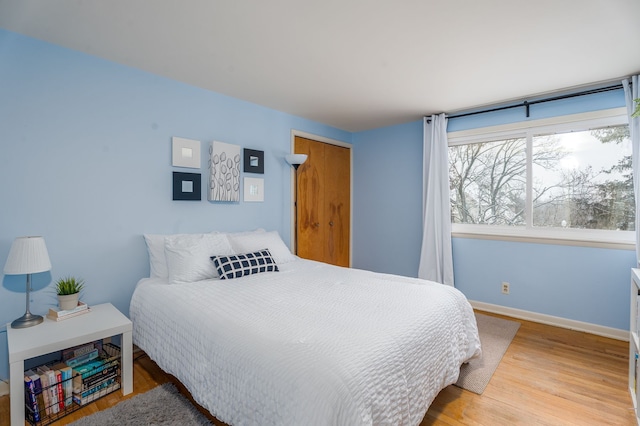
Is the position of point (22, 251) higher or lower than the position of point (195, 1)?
lower

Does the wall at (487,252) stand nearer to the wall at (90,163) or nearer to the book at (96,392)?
the wall at (90,163)

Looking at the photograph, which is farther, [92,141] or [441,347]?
[92,141]

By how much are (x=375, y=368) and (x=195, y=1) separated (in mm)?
2081

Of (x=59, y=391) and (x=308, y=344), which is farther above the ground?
(x=308, y=344)

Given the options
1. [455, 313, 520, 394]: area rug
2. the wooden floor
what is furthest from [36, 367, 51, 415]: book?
[455, 313, 520, 394]: area rug

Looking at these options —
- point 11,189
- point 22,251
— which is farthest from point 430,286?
point 11,189

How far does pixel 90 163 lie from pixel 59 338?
124 centimetres

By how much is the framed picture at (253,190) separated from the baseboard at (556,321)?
284 cm

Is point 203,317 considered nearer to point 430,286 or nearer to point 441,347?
point 441,347

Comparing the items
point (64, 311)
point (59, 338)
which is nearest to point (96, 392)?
point (59, 338)

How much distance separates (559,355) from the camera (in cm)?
250

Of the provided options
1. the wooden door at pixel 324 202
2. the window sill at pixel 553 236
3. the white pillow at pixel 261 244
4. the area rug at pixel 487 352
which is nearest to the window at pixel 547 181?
the window sill at pixel 553 236

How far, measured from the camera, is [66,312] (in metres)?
2.00

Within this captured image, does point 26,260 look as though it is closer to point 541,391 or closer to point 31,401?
point 31,401
